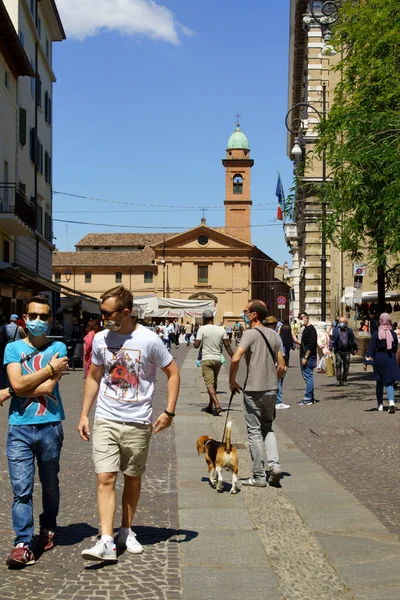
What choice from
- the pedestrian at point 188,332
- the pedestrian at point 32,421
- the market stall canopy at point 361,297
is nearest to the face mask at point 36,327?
the pedestrian at point 32,421

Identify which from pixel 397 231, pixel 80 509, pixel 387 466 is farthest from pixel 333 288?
pixel 80 509

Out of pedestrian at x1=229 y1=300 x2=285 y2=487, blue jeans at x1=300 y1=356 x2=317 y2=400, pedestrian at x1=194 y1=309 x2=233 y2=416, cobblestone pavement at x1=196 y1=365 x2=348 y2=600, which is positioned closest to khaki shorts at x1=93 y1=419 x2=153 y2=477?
cobblestone pavement at x1=196 y1=365 x2=348 y2=600

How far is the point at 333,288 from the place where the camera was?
4025cm

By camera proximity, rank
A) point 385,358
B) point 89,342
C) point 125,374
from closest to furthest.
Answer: point 125,374 → point 385,358 → point 89,342

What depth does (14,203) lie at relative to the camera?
27.8 m

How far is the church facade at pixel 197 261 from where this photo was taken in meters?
99.4

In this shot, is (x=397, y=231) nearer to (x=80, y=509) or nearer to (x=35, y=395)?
(x=80, y=509)

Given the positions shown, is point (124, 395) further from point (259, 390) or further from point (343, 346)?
point (343, 346)

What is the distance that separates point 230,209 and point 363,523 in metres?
102

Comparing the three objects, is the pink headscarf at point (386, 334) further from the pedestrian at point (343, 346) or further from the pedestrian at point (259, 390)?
the pedestrian at point (259, 390)

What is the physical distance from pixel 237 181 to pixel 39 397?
103 meters

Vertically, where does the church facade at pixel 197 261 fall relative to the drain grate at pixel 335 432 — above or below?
above

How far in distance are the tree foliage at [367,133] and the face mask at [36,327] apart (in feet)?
35.4

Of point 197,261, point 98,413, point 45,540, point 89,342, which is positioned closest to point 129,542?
point 45,540
